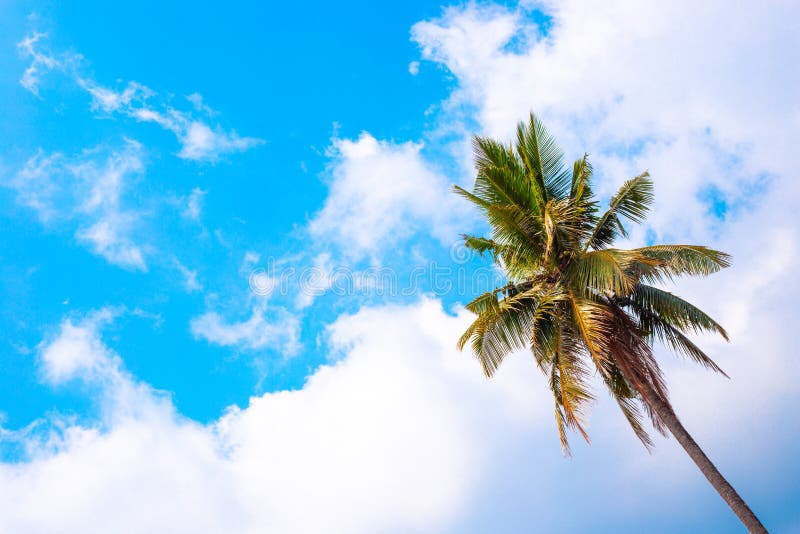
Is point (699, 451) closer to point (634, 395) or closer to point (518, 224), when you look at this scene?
point (634, 395)

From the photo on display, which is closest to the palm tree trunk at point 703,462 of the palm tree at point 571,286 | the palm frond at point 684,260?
the palm tree at point 571,286

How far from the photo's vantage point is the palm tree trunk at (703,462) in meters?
10.6

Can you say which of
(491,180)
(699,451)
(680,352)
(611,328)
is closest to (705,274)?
(680,352)

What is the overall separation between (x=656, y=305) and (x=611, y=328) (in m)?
2.17

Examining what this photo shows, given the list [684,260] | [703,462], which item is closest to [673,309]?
[684,260]

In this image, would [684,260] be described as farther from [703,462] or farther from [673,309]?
[703,462]

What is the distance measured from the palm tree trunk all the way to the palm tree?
34mm

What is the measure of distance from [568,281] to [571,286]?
0.17 meters

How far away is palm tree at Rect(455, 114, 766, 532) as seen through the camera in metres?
Answer: 12.2

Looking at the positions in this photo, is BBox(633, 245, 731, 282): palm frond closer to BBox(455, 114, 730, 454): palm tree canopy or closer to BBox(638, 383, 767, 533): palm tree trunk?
BBox(455, 114, 730, 454): palm tree canopy

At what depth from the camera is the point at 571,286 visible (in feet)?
42.8

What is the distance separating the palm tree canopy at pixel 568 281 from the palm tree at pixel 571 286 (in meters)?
0.03

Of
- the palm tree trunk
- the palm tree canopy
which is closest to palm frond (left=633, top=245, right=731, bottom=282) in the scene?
the palm tree canopy

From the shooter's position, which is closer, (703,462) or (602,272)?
(703,462)
